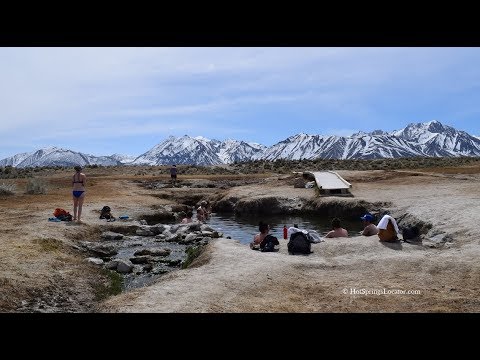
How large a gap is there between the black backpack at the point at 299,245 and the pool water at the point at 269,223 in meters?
7.44

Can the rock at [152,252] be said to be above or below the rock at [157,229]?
below

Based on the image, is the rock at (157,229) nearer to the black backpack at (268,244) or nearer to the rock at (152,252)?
the rock at (152,252)

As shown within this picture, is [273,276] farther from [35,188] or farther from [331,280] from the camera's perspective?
[35,188]

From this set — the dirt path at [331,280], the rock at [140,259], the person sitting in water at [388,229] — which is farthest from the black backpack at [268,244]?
the rock at [140,259]

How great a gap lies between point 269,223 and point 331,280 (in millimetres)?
17140

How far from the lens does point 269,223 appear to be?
28438 mm

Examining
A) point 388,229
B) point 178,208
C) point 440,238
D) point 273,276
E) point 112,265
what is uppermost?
point 388,229

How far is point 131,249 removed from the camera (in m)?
18.7

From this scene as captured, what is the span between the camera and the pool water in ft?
78.8

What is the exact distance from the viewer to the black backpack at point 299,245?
Answer: 14.6 meters

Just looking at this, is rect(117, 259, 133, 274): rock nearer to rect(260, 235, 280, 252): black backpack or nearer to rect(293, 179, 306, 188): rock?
rect(260, 235, 280, 252): black backpack

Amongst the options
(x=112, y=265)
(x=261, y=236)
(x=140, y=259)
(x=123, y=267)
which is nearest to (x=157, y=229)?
(x=140, y=259)
